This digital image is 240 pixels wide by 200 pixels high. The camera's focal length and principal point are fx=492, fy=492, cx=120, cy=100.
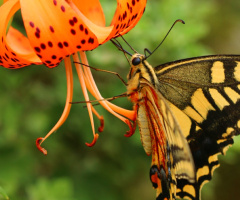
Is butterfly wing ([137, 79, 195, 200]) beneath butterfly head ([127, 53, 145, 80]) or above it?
beneath

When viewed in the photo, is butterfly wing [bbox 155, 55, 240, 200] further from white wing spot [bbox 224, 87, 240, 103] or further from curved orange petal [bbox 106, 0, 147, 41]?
curved orange petal [bbox 106, 0, 147, 41]

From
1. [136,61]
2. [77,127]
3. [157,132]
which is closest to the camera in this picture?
[136,61]

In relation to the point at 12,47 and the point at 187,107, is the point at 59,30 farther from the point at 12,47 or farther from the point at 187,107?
the point at 187,107

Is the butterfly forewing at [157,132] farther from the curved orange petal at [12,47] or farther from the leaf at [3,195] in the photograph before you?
the leaf at [3,195]

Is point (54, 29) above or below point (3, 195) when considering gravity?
above

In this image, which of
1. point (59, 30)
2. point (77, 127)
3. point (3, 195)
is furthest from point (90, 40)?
point (77, 127)

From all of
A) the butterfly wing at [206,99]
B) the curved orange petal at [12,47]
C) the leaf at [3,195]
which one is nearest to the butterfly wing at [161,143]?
the butterfly wing at [206,99]

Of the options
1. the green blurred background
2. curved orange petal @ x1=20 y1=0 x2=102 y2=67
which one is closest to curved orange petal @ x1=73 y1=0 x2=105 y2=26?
curved orange petal @ x1=20 y1=0 x2=102 y2=67
